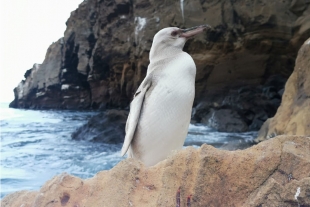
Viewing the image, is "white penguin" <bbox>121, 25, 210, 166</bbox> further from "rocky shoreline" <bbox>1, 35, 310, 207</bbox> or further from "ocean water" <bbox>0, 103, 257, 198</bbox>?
"ocean water" <bbox>0, 103, 257, 198</bbox>

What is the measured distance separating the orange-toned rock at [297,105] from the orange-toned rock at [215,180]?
3820 mm

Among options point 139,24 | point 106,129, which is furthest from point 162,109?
point 139,24

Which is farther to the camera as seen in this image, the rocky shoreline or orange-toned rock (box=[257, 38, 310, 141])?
orange-toned rock (box=[257, 38, 310, 141])

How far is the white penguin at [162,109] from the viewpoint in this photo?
2.07 meters

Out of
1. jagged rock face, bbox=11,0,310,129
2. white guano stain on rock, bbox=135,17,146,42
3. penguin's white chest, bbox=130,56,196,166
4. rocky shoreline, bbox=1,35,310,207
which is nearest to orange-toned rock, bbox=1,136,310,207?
rocky shoreline, bbox=1,35,310,207

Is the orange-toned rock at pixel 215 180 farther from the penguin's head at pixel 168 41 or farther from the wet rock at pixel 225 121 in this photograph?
the wet rock at pixel 225 121

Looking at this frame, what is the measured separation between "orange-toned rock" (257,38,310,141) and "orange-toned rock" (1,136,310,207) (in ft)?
12.5

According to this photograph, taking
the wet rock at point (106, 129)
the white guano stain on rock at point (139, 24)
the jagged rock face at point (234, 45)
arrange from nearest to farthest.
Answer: the wet rock at point (106, 129), the jagged rock face at point (234, 45), the white guano stain on rock at point (139, 24)

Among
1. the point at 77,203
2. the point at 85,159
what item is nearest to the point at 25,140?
the point at 85,159

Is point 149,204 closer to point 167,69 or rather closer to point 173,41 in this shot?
point 167,69

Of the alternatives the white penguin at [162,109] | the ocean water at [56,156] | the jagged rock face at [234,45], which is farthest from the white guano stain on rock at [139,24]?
the white penguin at [162,109]

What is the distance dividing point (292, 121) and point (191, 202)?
472 centimetres

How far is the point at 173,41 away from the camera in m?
2.29

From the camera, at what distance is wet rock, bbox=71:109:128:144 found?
8.31 meters
